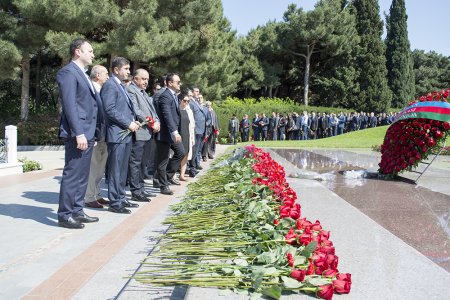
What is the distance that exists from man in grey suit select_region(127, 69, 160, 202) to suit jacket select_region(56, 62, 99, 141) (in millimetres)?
1261

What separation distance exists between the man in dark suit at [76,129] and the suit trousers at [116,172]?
0.66 metres

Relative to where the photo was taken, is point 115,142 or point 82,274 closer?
point 82,274

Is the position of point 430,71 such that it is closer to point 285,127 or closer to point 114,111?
point 285,127

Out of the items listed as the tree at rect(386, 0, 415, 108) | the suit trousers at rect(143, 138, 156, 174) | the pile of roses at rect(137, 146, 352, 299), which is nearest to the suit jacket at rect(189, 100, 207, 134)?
the suit trousers at rect(143, 138, 156, 174)

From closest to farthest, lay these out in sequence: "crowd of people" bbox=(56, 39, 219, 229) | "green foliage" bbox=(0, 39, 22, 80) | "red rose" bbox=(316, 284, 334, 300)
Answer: "red rose" bbox=(316, 284, 334, 300) → "crowd of people" bbox=(56, 39, 219, 229) → "green foliage" bbox=(0, 39, 22, 80)

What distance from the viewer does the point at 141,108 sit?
6555 mm

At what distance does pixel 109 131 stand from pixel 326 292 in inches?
156

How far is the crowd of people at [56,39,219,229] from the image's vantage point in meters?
4.83

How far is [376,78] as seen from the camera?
136ft

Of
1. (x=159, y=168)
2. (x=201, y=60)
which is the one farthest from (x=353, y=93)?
(x=159, y=168)

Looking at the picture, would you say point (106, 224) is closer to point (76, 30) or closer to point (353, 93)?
point (76, 30)

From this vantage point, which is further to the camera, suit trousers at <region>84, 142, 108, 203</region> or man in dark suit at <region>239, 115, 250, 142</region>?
man in dark suit at <region>239, 115, 250, 142</region>

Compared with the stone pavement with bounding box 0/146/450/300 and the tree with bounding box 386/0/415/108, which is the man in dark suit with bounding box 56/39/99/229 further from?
the tree with bounding box 386/0/415/108

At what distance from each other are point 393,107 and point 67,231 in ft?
155
